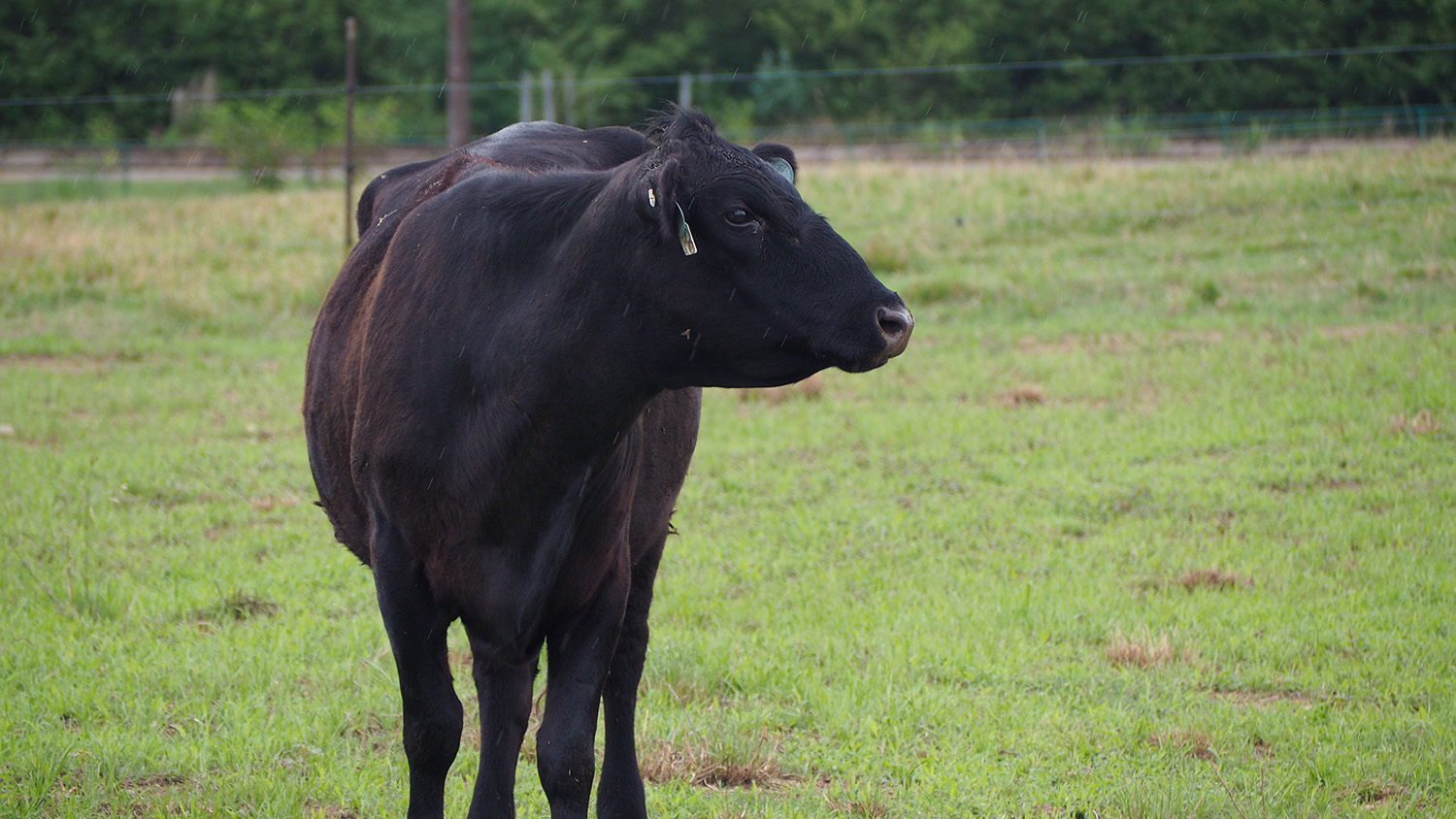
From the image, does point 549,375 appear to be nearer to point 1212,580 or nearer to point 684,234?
point 684,234

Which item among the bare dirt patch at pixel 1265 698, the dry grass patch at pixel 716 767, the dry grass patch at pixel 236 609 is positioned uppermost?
the bare dirt patch at pixel 1265 698

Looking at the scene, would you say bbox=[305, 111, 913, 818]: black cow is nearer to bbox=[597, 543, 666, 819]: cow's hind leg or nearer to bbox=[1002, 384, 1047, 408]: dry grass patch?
bbox=[597, 543, 666, 819]: cow's hind leg

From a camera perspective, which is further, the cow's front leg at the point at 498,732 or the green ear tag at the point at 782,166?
the cow's front leg at the point at 498,732

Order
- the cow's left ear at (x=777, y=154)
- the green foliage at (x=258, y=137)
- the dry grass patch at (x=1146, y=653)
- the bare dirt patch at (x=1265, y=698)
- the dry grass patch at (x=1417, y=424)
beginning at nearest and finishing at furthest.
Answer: the cow's left ear at (x=777, y=154) < the bare dirt patch at (x=1265, y=698) < the dry grass patch at (x=1146, y=653) < the dry grass patch at (x=1417, y=424) < the green foliage at (x=258, y=137)

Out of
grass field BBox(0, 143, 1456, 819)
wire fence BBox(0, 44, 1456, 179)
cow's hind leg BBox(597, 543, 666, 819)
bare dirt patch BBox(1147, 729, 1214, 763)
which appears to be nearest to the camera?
cow's hind leg BBox(597, 543, 666, 819)

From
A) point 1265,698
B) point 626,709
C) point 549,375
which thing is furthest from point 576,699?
point 1265,698

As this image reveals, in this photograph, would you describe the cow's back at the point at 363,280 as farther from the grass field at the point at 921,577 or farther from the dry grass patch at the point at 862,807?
the dry grass patch at the point at 862,807

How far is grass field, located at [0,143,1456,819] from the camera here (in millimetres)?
4156

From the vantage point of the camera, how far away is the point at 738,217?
2932 millimetres

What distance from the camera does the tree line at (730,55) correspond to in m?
34.0

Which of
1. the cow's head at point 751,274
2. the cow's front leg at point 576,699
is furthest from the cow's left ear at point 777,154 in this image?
the cow's front leg at point 576,699

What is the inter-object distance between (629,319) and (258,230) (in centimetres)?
1566

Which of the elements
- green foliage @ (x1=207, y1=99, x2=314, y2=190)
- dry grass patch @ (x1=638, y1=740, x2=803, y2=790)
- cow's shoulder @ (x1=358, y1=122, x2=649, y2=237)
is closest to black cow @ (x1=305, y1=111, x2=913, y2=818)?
cow's shoulder @ (x1=358, y1=122, x2=649, y2=237)

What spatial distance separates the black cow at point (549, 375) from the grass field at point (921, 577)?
76 centimetres
